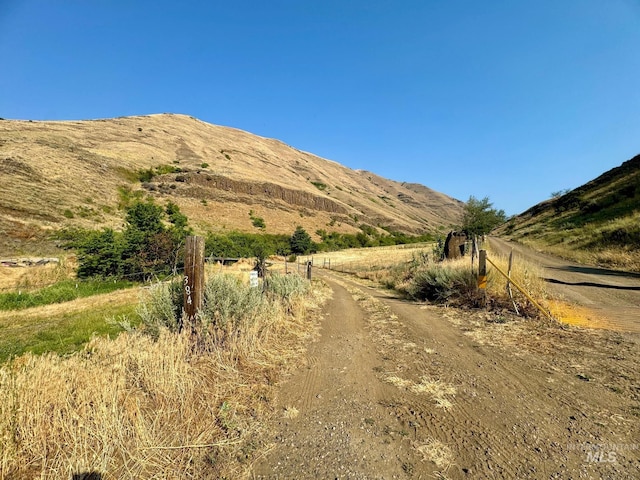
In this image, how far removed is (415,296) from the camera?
11.5 meters

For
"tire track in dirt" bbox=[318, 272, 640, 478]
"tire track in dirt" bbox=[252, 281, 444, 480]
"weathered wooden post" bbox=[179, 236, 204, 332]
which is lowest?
"tire track in dirt" bbox=[252, 281, 444, 480]

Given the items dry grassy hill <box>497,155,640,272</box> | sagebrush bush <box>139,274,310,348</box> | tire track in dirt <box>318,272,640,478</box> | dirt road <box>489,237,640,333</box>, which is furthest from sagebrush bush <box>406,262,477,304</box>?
dry grassy hill <box>497,155,640,272</box>

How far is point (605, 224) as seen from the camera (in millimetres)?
22609

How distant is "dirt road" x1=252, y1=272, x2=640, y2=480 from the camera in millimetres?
2664

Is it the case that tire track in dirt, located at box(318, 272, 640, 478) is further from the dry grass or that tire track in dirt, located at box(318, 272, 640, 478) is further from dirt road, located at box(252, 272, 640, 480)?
the dry grass

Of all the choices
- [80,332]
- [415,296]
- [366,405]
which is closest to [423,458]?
[366,405]

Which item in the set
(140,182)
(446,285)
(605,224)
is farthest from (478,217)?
(140,182)

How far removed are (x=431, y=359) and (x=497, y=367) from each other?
3.32 feet

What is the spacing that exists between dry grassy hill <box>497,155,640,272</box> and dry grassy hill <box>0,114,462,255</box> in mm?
41675

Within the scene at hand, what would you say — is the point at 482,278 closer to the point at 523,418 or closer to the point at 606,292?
the point at 606,292

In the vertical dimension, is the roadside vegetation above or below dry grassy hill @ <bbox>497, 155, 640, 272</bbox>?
below

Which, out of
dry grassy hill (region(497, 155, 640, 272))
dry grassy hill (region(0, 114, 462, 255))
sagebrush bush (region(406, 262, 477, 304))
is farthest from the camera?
dry grassy hill (region(0, 114, 462, 255))

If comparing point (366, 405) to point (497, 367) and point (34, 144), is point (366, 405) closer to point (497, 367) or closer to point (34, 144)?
point (497, 367)

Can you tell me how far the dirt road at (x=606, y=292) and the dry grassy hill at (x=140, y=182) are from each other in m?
35.8
